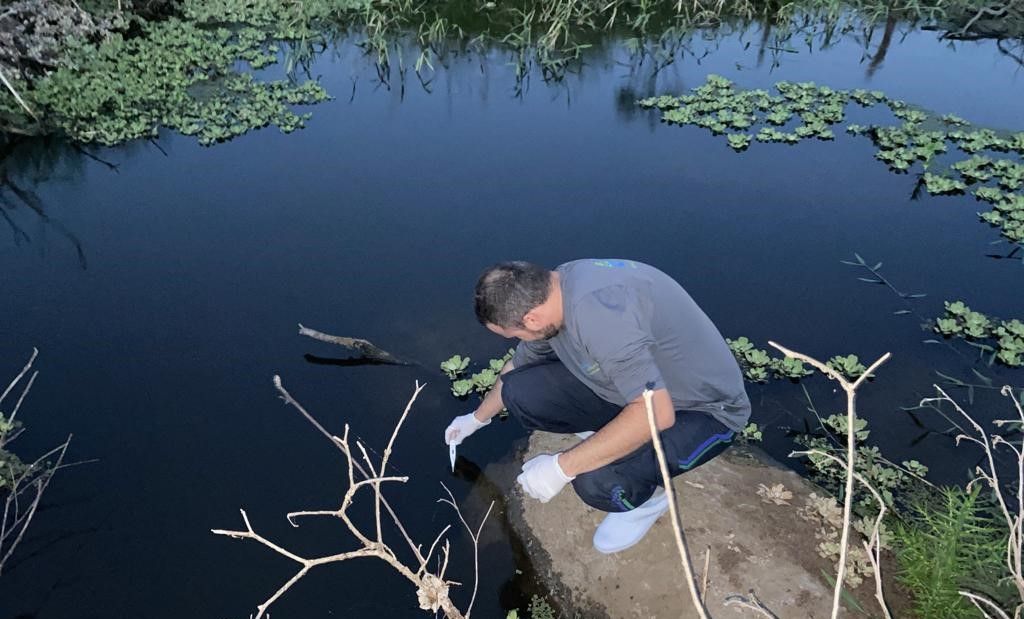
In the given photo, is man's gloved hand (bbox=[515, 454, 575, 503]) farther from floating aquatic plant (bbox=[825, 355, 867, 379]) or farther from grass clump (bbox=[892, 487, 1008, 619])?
floating aquatic plant (bbox=[825, 355, 867, 379])

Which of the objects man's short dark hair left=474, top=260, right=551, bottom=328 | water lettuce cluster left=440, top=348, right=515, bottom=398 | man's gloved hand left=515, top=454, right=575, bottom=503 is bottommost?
water lettuce cluster left=440, top=348, right=515, bottom=398

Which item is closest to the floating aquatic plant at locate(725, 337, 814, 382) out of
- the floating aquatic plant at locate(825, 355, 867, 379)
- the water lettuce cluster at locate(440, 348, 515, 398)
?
the floating aquatic plant at locate(825, 355, 867, 379)

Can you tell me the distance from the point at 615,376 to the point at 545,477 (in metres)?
0.59

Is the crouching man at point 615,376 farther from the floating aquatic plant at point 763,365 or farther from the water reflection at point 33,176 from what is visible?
the water reflection at point 33,176

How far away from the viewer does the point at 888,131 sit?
6.62 metres

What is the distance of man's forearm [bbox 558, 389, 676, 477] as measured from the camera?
8.77ft

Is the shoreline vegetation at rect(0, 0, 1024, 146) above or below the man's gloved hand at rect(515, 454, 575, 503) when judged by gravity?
above

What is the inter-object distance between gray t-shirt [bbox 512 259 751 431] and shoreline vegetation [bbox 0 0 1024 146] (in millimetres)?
4754

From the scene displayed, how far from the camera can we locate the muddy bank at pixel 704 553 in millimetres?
2986

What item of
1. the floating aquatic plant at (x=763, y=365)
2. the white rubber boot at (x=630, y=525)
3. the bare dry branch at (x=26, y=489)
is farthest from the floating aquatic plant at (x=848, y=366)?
the bare dry branch at (x=26, y=489)

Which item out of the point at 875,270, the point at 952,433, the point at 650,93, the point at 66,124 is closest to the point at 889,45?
the point at 650,93

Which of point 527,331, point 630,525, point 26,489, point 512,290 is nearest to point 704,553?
point 630,525

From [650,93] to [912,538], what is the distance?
215 inches

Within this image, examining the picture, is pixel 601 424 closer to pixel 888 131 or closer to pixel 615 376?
pixel 615 376
